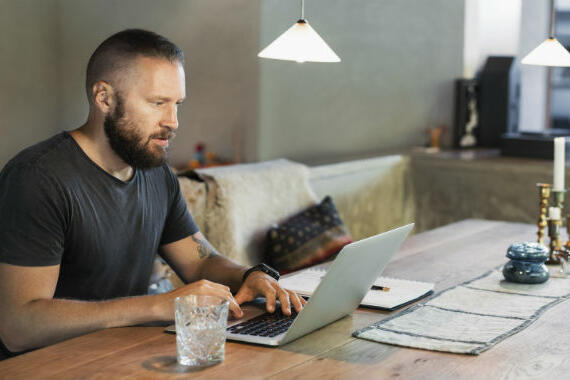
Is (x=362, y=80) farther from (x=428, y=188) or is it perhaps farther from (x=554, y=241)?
(x=554, y=241)

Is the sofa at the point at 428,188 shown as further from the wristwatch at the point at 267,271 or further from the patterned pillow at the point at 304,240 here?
the wristwatch at the point at 267,271

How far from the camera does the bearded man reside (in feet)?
5.16

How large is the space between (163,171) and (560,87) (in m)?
4.73

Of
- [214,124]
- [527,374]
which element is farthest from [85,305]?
[214,124]

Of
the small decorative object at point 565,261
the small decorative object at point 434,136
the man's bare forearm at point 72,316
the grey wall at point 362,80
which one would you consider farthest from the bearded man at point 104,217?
the small decorative object at point 434,136

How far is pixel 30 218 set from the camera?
1.66 meters

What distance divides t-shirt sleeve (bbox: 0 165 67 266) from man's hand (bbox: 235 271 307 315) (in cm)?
43

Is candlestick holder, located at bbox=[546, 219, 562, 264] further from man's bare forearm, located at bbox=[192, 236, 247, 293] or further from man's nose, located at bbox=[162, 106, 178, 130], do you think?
man's nose, located at bbox=[162, 106, 178, 130]

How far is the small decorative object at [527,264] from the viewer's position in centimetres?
201

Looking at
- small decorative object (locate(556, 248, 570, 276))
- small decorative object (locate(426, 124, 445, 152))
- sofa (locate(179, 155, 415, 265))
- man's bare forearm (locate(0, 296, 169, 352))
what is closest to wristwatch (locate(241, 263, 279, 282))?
man's bare forearm (locate(0, 296, 169, 352))

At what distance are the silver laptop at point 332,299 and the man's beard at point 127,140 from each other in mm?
444

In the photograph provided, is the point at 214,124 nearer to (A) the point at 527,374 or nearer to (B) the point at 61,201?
(B) the point at 61,201

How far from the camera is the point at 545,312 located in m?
1.75

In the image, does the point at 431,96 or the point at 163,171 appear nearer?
the point at 163,171
